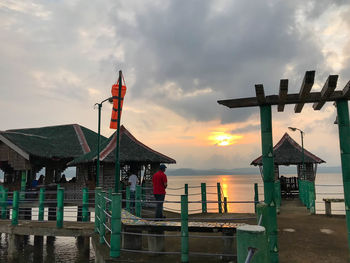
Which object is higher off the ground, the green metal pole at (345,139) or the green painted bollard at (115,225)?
the green metal pole at (345,139)

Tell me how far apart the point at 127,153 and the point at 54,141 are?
8591mm

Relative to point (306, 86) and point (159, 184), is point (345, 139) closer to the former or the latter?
point (306, 86)

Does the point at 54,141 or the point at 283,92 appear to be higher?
the point at 54,141

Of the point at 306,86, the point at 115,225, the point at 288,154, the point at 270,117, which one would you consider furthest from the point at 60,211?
the point at 288,154

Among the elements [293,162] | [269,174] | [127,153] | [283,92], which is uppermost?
[283,92]

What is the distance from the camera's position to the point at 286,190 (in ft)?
70.5

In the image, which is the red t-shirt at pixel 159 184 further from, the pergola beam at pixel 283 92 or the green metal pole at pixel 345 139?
the green metal pole at pixel 345 139

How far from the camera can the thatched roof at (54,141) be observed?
64.3 ft

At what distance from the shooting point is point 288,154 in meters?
22.2

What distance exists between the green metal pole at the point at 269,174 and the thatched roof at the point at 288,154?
1574 centimetres

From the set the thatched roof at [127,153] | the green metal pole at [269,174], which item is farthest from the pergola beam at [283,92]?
the thatched roof at [127,153]

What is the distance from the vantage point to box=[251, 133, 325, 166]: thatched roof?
70.3ft

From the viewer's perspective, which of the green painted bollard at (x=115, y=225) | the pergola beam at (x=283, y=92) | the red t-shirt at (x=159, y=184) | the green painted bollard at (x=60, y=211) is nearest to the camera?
the pergola beam at (x=283, y=92)

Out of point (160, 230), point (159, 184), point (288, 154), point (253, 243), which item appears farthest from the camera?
point (288, 154)
